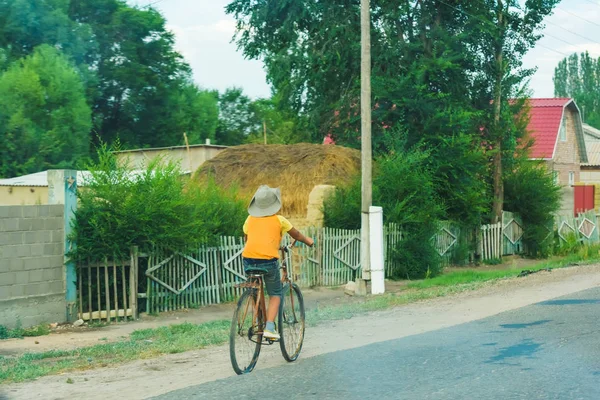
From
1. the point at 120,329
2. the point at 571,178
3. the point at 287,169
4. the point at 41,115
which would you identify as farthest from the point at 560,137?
the point at 120,329

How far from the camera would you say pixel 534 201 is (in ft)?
98.6

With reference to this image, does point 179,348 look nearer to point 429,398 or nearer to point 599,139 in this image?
point 429,398

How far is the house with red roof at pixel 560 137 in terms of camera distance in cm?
4209

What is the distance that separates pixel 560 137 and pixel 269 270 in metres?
37.3

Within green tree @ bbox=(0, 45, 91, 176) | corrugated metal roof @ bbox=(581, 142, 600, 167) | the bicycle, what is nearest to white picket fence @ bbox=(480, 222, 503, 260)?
green tree @ bbox=(0, 45, 91, 176)

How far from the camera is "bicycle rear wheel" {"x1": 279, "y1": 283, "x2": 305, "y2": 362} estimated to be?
9.37 metres

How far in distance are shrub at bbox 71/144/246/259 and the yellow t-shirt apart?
233 inches

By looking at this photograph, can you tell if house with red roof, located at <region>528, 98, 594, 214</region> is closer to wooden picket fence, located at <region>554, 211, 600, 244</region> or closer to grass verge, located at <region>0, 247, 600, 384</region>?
wooden picket fence, located at <region>554, 211, 600, 244</region>

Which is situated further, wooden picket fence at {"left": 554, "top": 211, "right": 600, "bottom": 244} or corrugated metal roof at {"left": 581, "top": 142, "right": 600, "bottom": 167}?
corrugated metal roof at {"left": 581, "top": 142, "right": 600, "bottom": 167}

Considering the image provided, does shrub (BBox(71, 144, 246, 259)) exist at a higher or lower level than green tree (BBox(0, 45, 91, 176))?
lower

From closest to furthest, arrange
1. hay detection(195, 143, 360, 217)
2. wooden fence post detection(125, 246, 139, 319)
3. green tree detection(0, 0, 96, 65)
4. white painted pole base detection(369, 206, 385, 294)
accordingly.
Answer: wooden fence post detection(125, 246, 139, 319)
white painted pole base detection(369, 206, 385, 294)
hay detection(195, 143, 360, 217)
green tree detection(0, 0, 96, 65)

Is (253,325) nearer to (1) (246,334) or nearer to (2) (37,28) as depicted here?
(1) (246,334)

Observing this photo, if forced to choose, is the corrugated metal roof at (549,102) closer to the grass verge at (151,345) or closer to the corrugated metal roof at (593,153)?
the corrugated metal roof at (593,153)

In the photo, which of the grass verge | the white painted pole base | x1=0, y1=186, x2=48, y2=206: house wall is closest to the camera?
the grass verge
